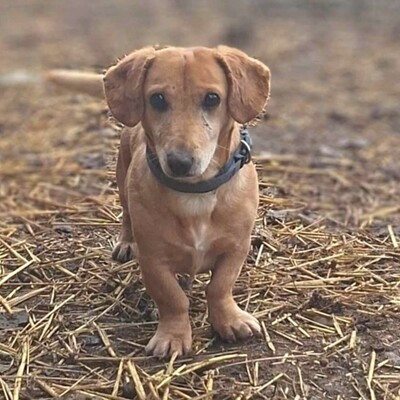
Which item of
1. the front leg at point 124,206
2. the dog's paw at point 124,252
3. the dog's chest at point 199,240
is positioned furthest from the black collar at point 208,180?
the dog's paw at point 124,252

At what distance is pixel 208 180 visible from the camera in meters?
3.35

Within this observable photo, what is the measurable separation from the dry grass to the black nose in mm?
654

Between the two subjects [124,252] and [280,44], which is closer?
[124,252]

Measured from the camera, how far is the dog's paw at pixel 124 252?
4117 millimetres

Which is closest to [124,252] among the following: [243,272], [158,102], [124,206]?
[124,206]

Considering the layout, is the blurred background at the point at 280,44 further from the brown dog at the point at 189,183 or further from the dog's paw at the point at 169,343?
the dog's paw at the point at 169,343

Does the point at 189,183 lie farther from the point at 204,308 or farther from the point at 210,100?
the point at 204,308

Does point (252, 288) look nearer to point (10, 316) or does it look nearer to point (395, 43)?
point (10, 316)

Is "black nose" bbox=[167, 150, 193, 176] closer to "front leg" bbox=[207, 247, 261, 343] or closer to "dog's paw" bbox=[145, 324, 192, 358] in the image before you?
"front leg" bbox=[207, 247, 261, 343]

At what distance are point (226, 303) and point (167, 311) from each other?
0.67 feet

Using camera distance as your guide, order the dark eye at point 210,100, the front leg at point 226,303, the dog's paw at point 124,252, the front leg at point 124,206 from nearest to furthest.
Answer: the dark eye at point 210,100, the front leg at point 226,303, the front leg at point 124,206, the dog's paw at point 124,252

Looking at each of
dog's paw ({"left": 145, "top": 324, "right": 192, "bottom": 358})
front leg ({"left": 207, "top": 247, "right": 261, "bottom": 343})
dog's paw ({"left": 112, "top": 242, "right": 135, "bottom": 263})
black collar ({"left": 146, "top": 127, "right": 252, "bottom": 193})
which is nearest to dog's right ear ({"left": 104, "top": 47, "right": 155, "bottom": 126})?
black collar ({"left": 146, "top": 127, "right": 252, "bottom": 193})

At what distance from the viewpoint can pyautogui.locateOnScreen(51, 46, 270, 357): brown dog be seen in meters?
3.20

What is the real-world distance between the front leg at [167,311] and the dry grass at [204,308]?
0.16 feet
